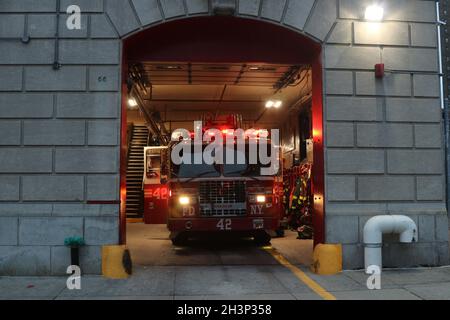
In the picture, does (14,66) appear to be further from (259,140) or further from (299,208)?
(299,208)

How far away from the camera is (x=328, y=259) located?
806 centimetres

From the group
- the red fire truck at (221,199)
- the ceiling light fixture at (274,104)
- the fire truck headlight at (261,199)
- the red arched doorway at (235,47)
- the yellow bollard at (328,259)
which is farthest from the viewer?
the ceiling light fixture at (274,104)

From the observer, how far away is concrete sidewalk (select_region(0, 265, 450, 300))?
664cm

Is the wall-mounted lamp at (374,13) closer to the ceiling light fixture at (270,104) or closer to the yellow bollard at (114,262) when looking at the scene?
the yellow bollard at (114,262)

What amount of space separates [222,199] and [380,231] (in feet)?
12.6

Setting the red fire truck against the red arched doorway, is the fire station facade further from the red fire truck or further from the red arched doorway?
the red fire truck

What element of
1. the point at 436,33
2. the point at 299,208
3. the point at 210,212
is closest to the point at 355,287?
the point at 210,212

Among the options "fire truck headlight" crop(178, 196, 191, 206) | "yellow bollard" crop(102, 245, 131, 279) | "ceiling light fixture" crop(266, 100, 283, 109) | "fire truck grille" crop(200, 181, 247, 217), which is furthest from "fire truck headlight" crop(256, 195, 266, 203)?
"ceiling light fixture" crop(266, 100, 283, 109)

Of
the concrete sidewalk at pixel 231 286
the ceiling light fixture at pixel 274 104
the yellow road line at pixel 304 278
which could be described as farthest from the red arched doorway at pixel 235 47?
the ceiling light fixture at pixel 274 104

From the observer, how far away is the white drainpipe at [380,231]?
7.92m

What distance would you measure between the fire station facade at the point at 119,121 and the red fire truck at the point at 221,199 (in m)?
2.25

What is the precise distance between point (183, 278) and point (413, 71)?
5.76 metres

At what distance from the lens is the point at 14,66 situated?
8109mm

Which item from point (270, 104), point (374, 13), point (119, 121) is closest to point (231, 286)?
point (119, 121)
